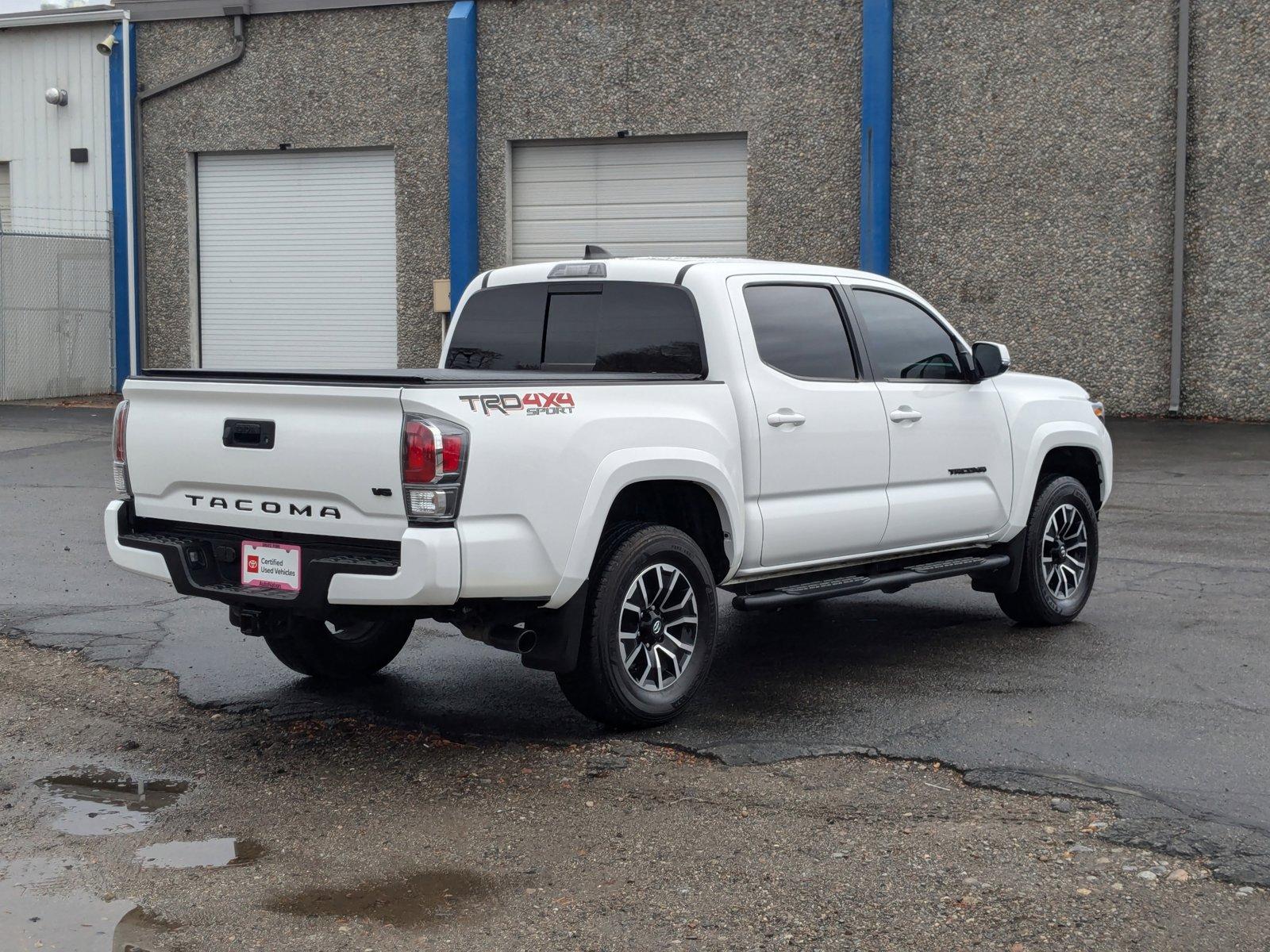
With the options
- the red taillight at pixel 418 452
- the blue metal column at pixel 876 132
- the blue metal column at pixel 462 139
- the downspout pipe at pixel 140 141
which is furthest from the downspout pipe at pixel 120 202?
the red taillight at pixel 418 452

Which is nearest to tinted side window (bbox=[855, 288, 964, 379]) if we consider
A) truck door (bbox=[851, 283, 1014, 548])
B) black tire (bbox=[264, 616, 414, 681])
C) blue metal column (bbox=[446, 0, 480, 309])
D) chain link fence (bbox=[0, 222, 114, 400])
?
truck door (bbox=[851, 283, 1014, 548])

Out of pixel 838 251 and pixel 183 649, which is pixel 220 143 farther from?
pixel 183 649

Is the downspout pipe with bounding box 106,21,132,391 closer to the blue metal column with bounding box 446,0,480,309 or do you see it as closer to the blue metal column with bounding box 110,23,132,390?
the blue metal column with bounding box 110,23,132,390

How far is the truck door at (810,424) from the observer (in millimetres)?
6480

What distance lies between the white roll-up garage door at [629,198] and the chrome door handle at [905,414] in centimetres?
1492

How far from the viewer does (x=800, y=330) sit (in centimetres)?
Result: 687

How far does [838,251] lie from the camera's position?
70.6 feet

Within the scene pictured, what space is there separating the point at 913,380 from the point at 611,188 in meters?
15.9

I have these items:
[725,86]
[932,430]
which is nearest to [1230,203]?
[725,86]

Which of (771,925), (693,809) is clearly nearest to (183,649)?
(693,809)

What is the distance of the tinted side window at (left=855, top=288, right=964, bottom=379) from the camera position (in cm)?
730

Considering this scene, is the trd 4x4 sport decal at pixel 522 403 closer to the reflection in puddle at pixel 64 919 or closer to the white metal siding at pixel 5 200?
the reflection in puddle at pixel 64 919

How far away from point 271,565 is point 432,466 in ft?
2.87

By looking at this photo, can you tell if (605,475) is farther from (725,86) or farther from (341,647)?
(725,86)
